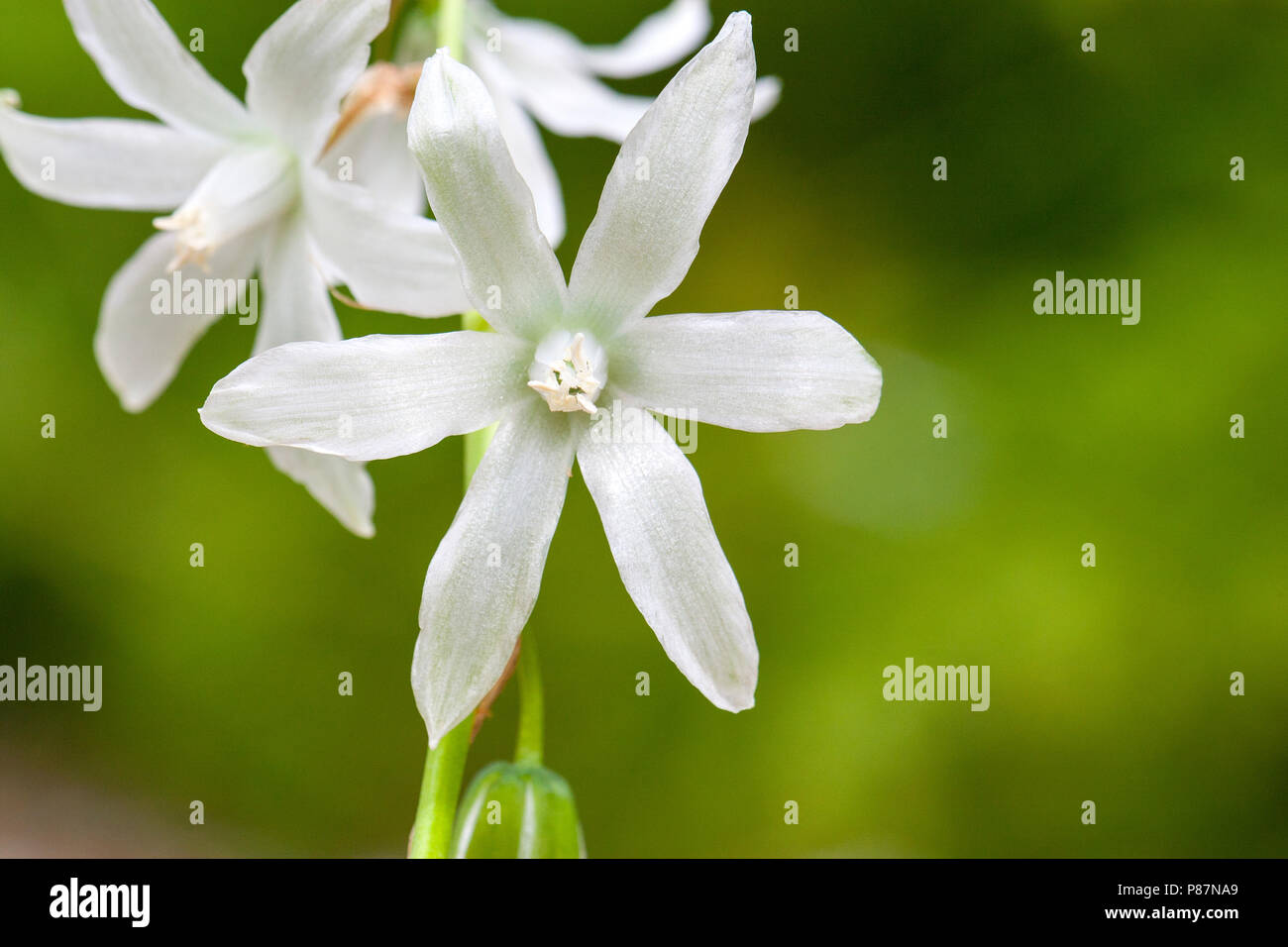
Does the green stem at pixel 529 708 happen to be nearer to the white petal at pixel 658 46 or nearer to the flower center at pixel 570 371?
the flower center at pixel 570 371

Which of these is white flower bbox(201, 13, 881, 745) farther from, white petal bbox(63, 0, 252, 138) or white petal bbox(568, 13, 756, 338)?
white petal bbox(63, 0, 252, 138)

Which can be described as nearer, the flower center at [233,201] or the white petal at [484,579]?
the white petal at [484,579]

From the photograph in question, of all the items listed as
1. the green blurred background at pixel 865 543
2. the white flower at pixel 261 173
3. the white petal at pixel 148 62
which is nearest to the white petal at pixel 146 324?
the white flower at pixel 261 173

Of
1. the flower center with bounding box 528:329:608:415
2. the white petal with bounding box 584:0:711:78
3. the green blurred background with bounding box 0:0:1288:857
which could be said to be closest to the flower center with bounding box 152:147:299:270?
the flower center with bounding box 528:329:608:415

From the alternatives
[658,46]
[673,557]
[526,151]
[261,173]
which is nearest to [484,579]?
[673,557]

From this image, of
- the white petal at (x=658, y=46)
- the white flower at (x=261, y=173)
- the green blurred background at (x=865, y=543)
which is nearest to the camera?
the white flower at (x=261, y=173)
